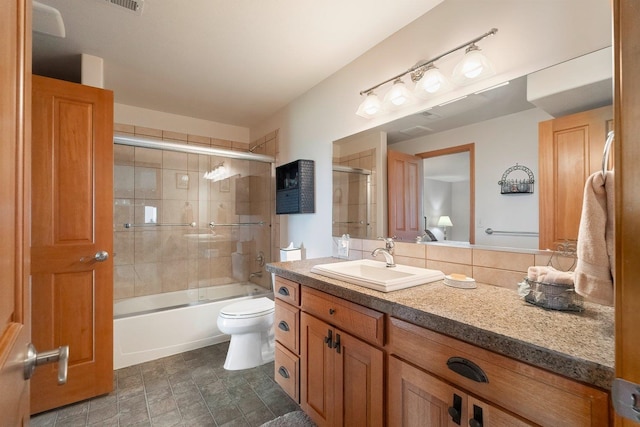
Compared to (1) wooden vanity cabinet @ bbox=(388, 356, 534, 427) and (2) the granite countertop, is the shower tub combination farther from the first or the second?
(1) wooden vanity cabinet @ bbox=(388, 356, 534, 427)

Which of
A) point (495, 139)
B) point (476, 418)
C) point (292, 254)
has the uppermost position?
point (495, 139)

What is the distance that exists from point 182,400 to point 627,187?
92.2 inches

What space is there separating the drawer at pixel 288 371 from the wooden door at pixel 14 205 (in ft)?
3.93

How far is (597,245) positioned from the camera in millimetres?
768

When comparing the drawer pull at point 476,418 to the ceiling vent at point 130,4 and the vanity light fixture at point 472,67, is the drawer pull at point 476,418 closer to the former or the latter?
the vanity light fixture at point 472,67

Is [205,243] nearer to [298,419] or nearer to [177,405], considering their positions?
[177,405]

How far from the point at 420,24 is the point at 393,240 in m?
1.31

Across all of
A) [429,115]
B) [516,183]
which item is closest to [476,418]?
[516,183]

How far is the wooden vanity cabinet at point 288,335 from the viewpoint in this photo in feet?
5.24

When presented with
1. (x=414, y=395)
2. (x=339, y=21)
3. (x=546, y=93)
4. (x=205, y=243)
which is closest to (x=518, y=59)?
(x=546, y=93)

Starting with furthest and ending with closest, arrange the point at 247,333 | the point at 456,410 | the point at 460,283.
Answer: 1. the point at 247,333
2. the point at 460,283
3. the point at 456,410

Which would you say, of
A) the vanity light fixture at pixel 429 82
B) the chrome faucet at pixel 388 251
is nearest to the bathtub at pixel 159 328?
the chrome faucet at pixel 388 251

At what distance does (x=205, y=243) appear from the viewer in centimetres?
329

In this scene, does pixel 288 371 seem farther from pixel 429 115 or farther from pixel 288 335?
pixel 429 115
